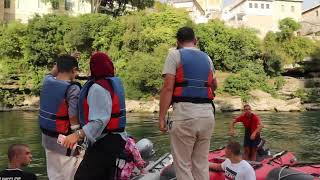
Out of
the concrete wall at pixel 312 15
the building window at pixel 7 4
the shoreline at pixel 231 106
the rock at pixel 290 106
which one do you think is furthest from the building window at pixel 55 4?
the concrete wall at pixel 312 15

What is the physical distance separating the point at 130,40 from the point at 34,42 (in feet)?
28.6

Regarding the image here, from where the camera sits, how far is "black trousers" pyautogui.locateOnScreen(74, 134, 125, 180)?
432 cm

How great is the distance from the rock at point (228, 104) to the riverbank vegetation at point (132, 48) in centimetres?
161

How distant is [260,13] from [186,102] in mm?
72054

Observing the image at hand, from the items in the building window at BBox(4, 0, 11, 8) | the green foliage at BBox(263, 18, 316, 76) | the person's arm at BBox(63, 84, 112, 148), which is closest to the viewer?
the person's arm at BBox(63, 84, 112, 148)

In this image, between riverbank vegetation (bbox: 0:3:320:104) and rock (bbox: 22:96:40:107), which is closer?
rock (bbox: 22:96:40:107)

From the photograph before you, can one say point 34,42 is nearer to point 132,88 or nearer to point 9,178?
point 132,88

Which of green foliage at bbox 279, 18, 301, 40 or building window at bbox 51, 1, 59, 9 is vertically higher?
building window at bbox 51, 1, 59, 9

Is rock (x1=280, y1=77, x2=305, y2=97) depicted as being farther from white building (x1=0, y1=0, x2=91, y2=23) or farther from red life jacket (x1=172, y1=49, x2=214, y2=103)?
red life jacket (x1=172, y1=49, x2=214, y2=103)

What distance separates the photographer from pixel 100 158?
14.2 feet

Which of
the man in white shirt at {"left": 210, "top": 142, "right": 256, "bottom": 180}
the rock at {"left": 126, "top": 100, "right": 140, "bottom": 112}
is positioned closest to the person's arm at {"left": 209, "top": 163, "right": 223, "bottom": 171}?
the man in white shirt at {"left": 210, "top": 142, "right": 256, "bottom": 180}

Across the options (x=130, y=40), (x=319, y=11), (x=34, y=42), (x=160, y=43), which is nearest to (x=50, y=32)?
(x=34, y=42)

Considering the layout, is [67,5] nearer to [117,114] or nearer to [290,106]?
[290,106]

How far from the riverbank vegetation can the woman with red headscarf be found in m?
36.5
